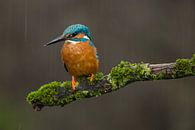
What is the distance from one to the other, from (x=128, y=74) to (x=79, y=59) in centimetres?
41

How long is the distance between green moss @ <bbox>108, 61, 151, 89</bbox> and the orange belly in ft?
0.76

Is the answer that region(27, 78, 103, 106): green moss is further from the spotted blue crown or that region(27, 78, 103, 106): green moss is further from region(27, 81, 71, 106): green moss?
the spotted blue crown

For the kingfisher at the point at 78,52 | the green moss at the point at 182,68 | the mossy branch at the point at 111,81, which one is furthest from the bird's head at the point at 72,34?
the green moss at the point at 182,68

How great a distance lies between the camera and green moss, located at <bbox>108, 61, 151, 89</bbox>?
4.34m

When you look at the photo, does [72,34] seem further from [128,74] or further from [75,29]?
[128,74]

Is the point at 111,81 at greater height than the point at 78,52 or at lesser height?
lesser

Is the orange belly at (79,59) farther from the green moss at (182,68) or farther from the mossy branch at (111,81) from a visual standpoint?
the green moss at (182,68)

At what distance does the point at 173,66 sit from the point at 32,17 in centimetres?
568

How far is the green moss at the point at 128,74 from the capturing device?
4.34m

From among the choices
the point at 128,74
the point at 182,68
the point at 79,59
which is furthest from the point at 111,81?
the point at 182,68

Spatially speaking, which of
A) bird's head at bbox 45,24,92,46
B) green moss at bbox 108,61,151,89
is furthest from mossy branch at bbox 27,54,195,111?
bird's head at bbox 45,24,92,46

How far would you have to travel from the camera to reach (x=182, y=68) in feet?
13.9

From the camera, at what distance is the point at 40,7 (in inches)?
382

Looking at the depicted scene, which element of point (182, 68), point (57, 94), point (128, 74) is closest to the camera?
point (182, 68)
